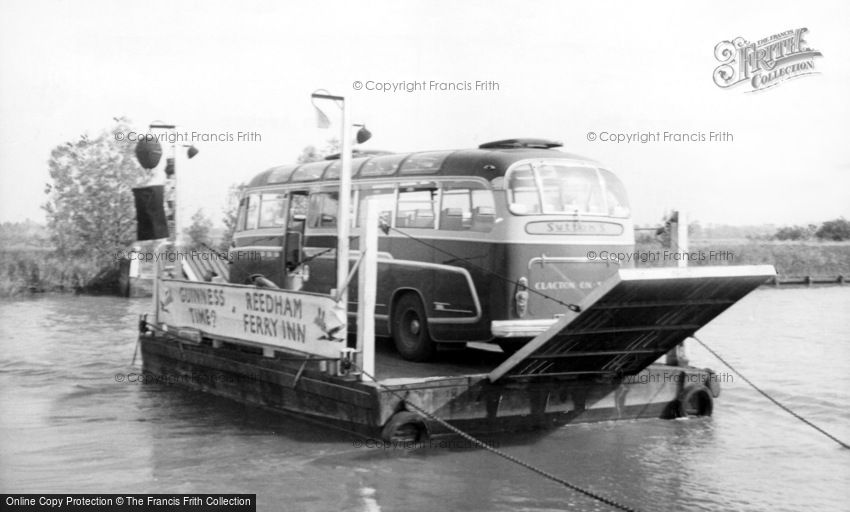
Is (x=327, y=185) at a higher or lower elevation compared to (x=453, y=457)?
higher

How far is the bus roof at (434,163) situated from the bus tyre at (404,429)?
3.20 metres

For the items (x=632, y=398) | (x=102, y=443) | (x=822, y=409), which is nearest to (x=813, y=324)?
(x=822, y=409)

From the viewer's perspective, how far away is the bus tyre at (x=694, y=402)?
38.6ft

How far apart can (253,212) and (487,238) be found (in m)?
5.73

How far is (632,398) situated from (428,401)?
2.79 meters

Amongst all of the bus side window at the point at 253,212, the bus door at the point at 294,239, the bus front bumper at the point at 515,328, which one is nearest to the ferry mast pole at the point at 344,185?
the bus front bumper at the point at 515,328

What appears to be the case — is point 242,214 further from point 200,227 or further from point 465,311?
point 200,227

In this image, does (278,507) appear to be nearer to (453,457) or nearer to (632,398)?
(453,457)

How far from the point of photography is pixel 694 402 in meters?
12.0

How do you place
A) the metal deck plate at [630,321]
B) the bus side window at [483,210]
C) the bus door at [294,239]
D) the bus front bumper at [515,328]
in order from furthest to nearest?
the bus door at [294,239], the bus side window at [483,210], the bus front bumper at [515,328], the metal deck plate at [630,321]

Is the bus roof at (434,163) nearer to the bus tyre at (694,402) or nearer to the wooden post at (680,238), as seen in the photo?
the wooden post at (680,238)

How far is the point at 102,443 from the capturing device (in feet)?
37.4

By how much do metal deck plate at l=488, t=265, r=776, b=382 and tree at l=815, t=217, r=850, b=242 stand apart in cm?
4925

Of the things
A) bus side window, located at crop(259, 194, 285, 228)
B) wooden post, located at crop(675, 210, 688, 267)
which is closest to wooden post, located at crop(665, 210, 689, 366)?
wooden post, located at crop(675, 210, 688, 267)
